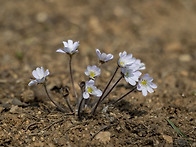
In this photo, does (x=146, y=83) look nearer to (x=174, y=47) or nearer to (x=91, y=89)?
(x=91, y=89)

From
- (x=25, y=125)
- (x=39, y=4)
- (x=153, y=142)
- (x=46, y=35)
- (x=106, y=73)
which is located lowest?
(x=153, y=142)

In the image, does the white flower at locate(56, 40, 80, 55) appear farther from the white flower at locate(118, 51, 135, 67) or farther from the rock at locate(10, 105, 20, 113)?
the rock at locate(10, 105, 20, 113)

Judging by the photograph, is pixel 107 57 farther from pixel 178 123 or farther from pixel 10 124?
pixel 10 124

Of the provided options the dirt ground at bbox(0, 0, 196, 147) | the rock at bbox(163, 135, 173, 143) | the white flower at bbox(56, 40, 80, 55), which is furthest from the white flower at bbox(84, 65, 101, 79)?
the rock at bbox(163, 135, 173, 143)

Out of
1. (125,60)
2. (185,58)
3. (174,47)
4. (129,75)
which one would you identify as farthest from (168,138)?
(174,47)

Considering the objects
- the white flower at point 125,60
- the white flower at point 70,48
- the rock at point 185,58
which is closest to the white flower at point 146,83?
the white flower at point 125,60

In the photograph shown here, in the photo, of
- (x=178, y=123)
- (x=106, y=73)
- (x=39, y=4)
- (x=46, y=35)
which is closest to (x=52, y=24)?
(x=46, y=35)
